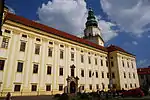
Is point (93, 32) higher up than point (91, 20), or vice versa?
point (91, 20)

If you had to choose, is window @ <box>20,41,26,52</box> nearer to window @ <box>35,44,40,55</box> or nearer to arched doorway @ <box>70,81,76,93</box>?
window @ <box>35,44,40,55</box>

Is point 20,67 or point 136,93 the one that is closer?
point 136,93

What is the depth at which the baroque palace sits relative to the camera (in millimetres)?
22750

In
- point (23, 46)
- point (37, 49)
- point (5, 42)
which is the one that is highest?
point (5, 42)

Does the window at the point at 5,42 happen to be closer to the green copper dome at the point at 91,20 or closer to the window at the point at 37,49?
the window at the point at 37,49

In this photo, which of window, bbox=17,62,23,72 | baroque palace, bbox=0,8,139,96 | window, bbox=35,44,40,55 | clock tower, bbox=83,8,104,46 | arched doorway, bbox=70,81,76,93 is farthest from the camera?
clock tower, bbox=83,8,104,46

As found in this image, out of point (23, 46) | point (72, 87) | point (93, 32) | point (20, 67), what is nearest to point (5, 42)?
point (23, 46)

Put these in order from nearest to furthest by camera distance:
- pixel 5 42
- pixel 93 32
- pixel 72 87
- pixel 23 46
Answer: pixel 5 42 → pixel 23 46 → pixel 72 87 → pixel 93 32

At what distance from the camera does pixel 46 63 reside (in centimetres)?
2733

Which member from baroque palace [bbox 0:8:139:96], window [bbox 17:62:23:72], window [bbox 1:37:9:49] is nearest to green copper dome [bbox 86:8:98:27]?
baroque palace [bbox 0:8:139:96]

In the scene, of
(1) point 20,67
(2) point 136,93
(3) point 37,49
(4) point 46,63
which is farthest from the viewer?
(4) point 46,63

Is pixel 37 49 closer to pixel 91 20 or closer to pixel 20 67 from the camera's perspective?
pixel 20 67

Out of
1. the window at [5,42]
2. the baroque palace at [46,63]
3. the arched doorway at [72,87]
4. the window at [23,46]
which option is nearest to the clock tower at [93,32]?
the baroque palace at [46,63]

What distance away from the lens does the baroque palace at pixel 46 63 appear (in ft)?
74.6
